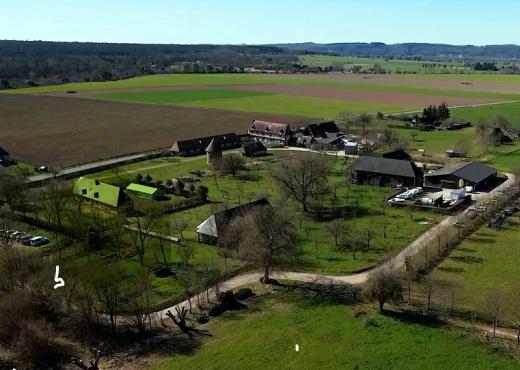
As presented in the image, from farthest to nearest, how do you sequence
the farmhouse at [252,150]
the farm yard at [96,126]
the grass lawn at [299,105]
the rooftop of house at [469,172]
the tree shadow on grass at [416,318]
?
1. the grass lawn at [299,105]
2. the farm yard at [96,126]
3. the farmhouse at [252,150]
4. the rooftop of house at [469,172]
5. the tree shadow on grass at [416,318]

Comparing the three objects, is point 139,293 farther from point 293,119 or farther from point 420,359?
point 293,119

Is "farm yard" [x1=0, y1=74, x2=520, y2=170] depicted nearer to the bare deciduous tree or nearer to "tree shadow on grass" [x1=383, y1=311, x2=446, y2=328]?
the bare deciduous tree

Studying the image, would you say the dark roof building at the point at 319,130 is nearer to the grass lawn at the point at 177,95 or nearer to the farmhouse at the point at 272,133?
the farmhouse at the point at 272,133

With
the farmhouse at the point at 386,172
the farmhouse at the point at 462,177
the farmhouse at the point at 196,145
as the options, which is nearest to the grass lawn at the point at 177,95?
the farmhouse at the point at 196,145

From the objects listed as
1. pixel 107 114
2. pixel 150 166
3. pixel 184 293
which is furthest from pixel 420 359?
pixel 107 114

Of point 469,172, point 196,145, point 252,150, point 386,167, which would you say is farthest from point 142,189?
point 469,172

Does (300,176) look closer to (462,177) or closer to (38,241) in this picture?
(462,177)
